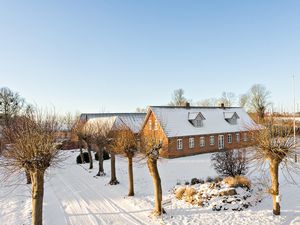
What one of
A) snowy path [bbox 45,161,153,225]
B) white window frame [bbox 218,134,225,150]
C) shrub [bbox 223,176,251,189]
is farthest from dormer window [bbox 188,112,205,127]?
shrub [bbox 223,176,251,189]

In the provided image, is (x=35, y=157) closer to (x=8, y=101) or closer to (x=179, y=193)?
(x=179, y=193)

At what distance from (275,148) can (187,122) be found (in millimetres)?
20496

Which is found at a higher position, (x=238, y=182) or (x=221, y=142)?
(x=221, y=142)

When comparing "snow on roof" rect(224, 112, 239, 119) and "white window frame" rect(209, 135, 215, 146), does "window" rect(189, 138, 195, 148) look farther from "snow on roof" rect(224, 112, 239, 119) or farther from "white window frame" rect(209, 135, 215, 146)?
"snow on roof" rect(224, 112, 239, 119)

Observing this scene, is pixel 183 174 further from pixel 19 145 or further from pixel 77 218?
pixel 19 145

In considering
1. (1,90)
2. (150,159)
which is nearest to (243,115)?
(150,159)

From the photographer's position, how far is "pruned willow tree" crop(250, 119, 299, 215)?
9.65 m

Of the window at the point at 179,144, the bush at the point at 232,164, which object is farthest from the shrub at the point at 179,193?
the window at the point at 179,144

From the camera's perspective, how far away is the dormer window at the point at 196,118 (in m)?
30.2

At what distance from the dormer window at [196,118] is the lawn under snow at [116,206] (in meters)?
13.1

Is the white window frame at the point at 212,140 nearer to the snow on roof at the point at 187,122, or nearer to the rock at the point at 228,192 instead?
the snow on roof at the point at 187,122

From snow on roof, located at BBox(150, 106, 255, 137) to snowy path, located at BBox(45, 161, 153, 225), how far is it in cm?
1292

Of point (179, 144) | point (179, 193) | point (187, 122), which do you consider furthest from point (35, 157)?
point (187, 122)

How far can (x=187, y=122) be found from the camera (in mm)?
30094
